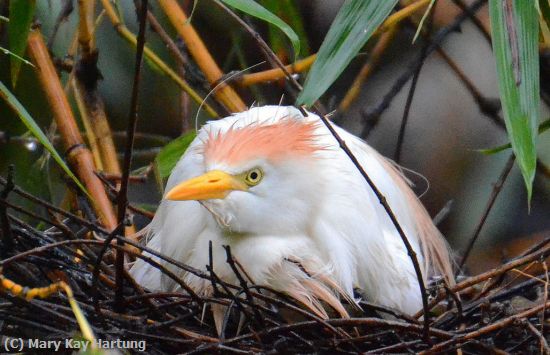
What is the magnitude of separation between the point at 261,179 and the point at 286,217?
0.08 m

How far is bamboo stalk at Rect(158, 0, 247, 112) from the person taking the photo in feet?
6.75

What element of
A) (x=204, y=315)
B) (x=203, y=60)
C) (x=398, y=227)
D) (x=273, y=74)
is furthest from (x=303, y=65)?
(x=398, y=227)

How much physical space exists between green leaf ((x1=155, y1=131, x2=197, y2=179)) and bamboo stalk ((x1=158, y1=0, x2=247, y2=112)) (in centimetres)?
15

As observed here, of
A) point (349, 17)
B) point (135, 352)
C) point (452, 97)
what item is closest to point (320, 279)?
point (135, 352)

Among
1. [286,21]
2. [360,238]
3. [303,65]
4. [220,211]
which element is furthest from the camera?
[286,21]

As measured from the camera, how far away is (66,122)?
1930 millimetres

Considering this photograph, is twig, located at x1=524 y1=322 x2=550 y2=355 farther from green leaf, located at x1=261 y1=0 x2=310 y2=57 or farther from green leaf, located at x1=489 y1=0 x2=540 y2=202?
green leaf, located at x1=261 y1=0 x2=310 y2=57

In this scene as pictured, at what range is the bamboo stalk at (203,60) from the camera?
2059 mm

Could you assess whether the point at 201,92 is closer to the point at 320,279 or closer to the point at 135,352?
the point at 320,279

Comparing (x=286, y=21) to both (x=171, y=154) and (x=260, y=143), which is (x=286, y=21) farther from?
(x=260, y=143)

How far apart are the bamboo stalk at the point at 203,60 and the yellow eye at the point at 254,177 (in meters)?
0.57

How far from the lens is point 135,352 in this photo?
136cm

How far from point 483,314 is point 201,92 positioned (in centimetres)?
98

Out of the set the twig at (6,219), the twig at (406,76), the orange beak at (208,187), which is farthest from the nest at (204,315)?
the twig at (406,76)
